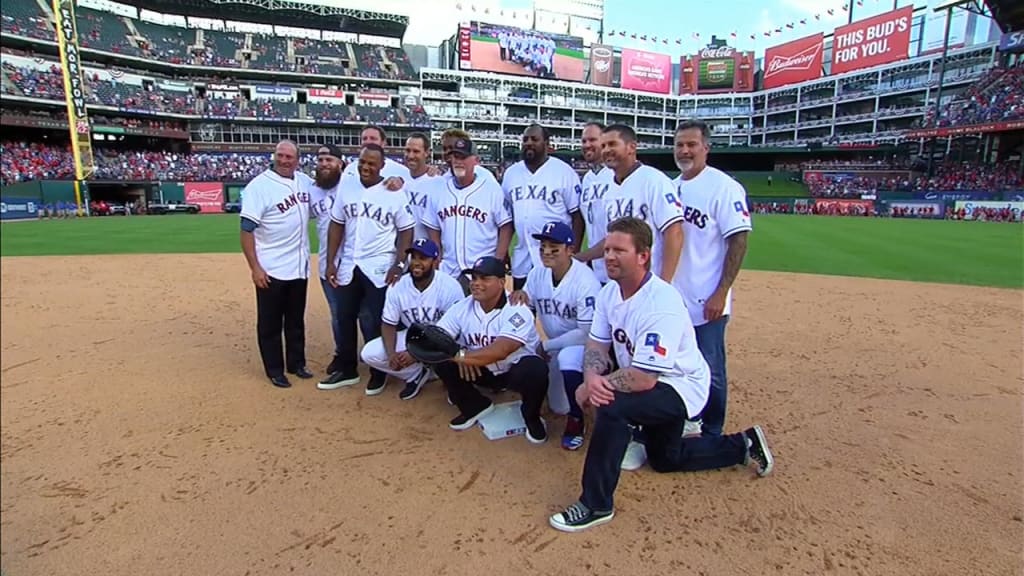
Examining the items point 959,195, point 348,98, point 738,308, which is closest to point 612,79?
point 348,98

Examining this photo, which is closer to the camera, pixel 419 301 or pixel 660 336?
pixel 660 336

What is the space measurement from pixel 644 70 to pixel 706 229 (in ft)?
265

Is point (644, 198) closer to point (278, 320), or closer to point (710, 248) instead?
point (710, 248)

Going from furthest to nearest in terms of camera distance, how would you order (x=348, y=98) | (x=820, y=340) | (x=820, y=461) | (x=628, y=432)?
(x=348, y=98) → (x=820, y=340) → (x=820, y=461) → (x=628, y=432)

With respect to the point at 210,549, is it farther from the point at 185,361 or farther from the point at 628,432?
the point at 185,361

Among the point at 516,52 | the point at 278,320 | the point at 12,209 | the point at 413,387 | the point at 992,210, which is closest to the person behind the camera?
the point at 12,209

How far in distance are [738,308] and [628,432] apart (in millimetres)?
6245

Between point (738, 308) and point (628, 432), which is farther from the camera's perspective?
point (738, 308)

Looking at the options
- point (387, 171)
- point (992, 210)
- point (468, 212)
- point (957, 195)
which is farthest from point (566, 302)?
point (957, 195)

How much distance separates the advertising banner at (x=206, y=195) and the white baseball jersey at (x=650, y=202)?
40.2 metres

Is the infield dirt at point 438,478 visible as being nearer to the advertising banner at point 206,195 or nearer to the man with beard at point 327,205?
the man with beard at point 327,205

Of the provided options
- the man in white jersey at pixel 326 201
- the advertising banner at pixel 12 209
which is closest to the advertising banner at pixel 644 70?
the man in white jersey at pixel 326 201

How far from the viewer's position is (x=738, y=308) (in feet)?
28.7

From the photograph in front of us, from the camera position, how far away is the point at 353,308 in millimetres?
5559
